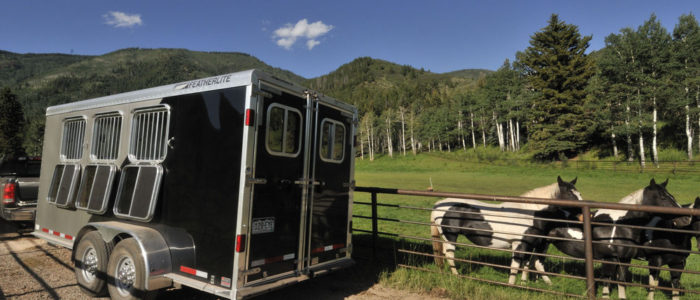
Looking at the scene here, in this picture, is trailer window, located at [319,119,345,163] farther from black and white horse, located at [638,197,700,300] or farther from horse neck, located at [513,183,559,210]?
black and white horse, located at [638,197,700,300]

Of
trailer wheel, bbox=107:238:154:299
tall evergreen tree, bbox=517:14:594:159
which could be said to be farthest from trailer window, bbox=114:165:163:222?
tall evergreen tree, bbox=517:14:594:159

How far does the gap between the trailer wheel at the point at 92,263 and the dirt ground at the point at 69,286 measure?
0.51 ft

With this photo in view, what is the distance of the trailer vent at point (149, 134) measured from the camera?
16.6ft

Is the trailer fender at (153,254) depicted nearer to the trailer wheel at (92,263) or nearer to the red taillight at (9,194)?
the trailer wheel at (92,263)

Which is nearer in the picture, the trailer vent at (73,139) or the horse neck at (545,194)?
the horse neck at (545,194)

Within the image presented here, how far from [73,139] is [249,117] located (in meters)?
4.68

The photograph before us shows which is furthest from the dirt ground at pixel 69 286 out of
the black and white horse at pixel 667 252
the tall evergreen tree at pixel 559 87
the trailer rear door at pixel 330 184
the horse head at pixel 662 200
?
the tall evergreen tree at pixel 559 87

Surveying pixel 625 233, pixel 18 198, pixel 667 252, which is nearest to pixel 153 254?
pixel 625 233

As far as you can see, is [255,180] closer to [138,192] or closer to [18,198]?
[138,192]

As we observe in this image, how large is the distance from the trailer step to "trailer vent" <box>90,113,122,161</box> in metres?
2.48

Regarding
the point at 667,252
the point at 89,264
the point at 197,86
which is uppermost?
the point at 197,86

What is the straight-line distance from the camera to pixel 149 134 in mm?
5246

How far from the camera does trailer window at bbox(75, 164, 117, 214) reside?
5.57 meters

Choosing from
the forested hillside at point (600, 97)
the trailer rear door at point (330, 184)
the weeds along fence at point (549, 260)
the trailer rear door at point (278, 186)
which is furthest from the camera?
the forested hillside at point (600, 97)
